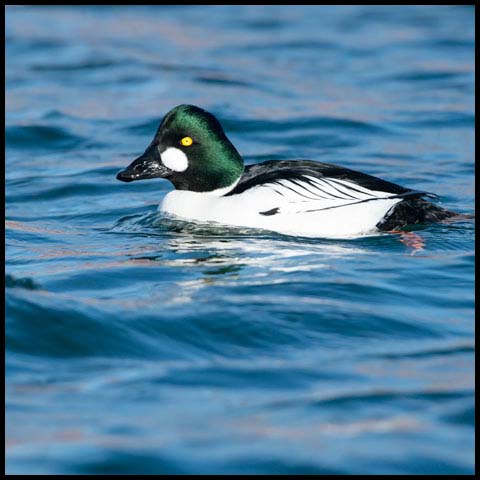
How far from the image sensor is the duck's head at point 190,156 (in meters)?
10.1

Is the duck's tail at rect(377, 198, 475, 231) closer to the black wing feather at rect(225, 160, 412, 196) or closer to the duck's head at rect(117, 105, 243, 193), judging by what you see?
the black wing feather at rect(225, 160, 412, 196)

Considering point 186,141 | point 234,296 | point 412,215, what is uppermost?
point 186,141

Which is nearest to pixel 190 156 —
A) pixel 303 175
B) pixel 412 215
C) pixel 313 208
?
pixel 303 175

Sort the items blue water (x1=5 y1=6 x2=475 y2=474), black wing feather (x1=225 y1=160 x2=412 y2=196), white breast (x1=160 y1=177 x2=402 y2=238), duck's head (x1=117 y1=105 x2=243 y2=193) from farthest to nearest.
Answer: duck's head (x1=117 y1=105 x2=243 y2=193) < black wing feather (x1=225 y1=160 x2=412 y2=196) < white breast (x1=160 y1=177 x2=402 y2=238) < blue water (x1=5 y1=6 x2=475 y2=474)

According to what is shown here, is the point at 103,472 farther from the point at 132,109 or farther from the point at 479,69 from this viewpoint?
the point at 479,69

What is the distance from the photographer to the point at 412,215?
9.77m

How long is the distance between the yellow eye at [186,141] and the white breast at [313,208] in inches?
29.4

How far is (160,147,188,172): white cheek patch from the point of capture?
10.2m

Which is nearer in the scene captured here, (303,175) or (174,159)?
(303,175)

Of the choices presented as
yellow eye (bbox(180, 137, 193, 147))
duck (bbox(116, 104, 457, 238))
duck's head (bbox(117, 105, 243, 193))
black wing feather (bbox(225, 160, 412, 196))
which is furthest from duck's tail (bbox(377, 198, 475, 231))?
yellow eye (bbox(180, 137, 193, 147))

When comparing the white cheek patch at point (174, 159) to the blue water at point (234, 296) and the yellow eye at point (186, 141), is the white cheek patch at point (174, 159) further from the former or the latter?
the blue water at point (234, 296)

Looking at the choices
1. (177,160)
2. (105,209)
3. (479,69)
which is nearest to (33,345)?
(177,160)

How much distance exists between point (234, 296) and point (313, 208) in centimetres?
162

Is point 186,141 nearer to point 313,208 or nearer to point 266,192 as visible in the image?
point 266,192
